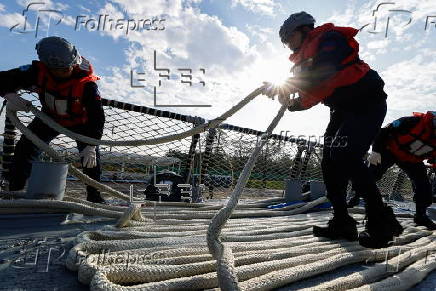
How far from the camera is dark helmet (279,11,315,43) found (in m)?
2.08

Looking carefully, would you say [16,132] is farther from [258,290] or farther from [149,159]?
[258,290]

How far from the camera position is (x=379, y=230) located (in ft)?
5.84

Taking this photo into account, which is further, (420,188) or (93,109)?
(420,188)

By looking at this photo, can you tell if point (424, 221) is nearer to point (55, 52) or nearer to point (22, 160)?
point (55, 52)

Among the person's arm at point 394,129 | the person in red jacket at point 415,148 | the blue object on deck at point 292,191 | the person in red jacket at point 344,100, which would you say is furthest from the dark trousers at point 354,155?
the blue object on deck at point 292,191

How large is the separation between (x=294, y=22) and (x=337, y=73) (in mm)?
476

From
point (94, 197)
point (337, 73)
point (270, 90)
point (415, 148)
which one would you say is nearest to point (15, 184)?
point (94, 197)

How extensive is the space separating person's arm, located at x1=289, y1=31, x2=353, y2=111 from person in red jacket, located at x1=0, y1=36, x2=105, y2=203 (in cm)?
165

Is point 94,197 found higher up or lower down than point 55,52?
lower down

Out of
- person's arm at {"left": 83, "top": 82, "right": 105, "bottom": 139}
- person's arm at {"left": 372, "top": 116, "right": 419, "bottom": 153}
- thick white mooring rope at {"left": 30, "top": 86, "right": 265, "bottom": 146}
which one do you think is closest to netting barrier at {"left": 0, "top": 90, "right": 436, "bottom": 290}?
thick white mooring rope at {"left": 30, "top": 86, "right": 265, "bottom": 146}

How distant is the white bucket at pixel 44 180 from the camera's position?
6.93 ft

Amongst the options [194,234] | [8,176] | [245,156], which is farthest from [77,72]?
[245,156]

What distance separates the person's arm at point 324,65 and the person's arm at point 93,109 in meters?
1.61

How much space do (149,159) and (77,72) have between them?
6.93 feet
